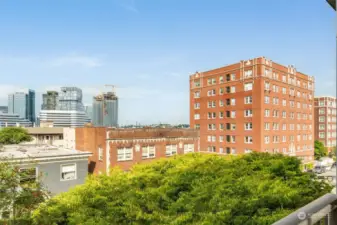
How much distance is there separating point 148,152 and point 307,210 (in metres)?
29.1

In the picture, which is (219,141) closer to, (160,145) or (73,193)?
(160,145)

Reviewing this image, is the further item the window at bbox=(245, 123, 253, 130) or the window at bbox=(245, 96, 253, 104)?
the window at bbox=(245, 96, 253, 104)

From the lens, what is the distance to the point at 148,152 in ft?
100

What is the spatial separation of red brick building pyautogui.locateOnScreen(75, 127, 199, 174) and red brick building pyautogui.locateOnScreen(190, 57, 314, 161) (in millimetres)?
13380

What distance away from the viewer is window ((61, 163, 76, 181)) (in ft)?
69.6

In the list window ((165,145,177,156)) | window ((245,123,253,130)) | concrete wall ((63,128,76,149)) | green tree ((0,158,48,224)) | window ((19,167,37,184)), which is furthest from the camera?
window ((245,123,253,130))

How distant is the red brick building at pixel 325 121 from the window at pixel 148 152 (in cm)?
6117

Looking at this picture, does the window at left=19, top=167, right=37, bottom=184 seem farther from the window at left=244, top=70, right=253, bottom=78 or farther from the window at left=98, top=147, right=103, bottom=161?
the window at left=244, top=70, right=253, bottom=78

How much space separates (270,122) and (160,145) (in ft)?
68.7

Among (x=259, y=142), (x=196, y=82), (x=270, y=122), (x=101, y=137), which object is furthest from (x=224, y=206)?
(x=196, y=82)

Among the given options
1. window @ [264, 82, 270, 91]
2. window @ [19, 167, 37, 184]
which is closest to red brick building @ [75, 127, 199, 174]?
window @ [19, 167, 37, 184]

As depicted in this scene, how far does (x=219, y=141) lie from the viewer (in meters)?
47.0

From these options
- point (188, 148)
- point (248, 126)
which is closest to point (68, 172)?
point (188, 148)

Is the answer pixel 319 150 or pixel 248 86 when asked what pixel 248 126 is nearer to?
pixel 248 86
